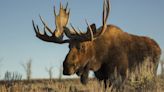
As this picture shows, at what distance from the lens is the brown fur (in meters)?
14.5

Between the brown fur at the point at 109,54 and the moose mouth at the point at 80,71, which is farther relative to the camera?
the moose mouth at the point at 80,71

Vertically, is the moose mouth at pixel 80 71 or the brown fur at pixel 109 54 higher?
the brown fur at pixel 109 54

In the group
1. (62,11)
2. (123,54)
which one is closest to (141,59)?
(123,54)

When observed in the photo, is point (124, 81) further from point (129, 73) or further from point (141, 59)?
point (141, 59)

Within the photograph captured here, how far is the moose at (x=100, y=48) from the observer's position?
14.5m

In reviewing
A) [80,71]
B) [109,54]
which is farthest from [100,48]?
[80,71]

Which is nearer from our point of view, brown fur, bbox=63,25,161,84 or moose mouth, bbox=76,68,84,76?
brown fur, bbox=63,25,161,84

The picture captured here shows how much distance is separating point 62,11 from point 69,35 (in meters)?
1.76

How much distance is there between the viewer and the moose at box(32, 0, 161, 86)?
1447 cm

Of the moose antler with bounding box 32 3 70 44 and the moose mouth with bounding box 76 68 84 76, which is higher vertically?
the moose antler with bounding box 32 3 70 44

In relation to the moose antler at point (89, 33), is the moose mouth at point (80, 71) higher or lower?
lower

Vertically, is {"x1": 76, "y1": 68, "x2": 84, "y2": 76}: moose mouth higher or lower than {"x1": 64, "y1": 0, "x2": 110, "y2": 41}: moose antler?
lower

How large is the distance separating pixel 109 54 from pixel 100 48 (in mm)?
345

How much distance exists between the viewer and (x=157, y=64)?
16.2m
